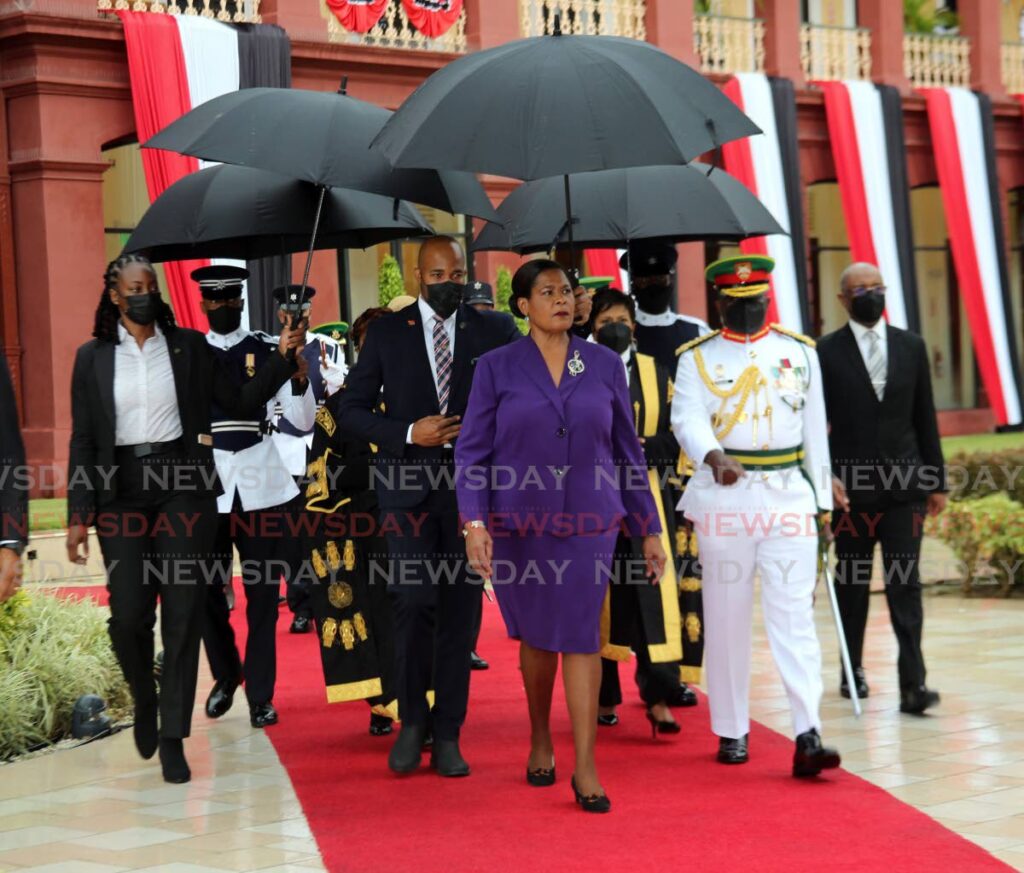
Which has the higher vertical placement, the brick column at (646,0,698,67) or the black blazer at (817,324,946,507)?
the brick column at (646,0,698,67)

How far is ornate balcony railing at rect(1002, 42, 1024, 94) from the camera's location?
2688 cm

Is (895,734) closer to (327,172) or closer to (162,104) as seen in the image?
(327,172)

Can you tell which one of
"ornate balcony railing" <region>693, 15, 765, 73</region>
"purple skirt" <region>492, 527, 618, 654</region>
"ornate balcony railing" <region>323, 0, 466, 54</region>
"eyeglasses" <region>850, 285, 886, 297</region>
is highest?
"ornate balcony railing" <region>693, 15, 765, 73</region>

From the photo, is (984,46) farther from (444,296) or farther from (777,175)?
(444,296)

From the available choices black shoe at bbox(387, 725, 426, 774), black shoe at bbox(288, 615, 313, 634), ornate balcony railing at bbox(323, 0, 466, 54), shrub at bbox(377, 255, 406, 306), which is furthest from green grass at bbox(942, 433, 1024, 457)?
black shoe at bbox(387, 725, 426, 774)

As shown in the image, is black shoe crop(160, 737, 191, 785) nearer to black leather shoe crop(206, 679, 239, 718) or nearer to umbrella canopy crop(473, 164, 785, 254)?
black leather shoe crop(206, 679, 239, 718)

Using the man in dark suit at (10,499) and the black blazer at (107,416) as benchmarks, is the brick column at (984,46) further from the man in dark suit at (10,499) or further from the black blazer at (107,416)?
the man in dark suit at (10,499)

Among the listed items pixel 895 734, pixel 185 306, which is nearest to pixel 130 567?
pixel 895 734

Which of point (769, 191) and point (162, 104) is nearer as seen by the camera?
point (162, 104)

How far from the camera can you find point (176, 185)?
26.6 feet

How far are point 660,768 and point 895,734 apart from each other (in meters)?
1.17

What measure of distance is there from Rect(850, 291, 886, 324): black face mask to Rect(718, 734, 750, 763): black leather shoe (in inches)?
85.0

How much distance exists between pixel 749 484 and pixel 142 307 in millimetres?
2395

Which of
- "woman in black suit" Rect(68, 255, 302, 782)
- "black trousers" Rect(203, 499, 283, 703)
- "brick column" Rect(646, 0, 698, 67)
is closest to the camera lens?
"woman in black suit" Rect(68, 255, 302, 782)
